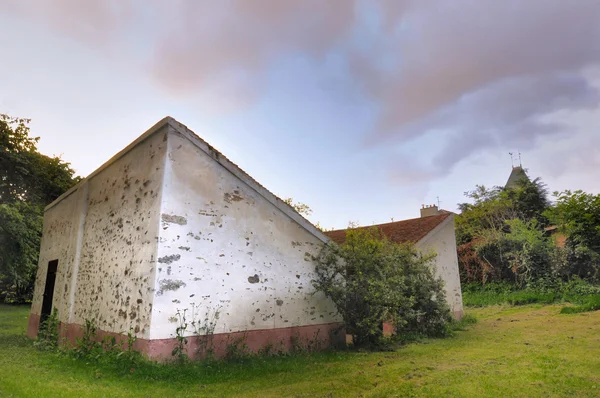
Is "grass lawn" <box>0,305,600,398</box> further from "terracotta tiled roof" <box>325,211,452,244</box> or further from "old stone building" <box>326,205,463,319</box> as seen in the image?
"terracotta tiled roof" <box>325,211,452,244</box>

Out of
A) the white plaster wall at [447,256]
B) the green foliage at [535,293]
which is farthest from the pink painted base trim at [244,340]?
the green foliage at [535,293]

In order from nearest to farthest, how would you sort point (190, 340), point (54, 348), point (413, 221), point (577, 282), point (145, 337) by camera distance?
point (145, 337) → point (190, 340) → point (54, 348) → point (413, 221) → point (577, 282)

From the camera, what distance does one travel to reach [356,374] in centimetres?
645

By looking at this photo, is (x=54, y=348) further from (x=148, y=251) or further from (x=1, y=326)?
(x=1, y=326)

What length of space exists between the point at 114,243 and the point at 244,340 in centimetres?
360

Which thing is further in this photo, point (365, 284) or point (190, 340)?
point (365, 284)

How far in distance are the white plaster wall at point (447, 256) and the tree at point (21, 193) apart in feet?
53.0

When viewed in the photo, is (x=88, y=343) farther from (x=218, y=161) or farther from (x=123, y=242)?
(x=218, y=161)

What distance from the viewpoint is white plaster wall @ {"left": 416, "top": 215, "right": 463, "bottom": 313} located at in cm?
1390

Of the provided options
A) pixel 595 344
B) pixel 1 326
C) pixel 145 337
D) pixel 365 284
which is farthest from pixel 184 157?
pixel 1 326

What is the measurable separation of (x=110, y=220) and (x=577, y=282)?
20725mm

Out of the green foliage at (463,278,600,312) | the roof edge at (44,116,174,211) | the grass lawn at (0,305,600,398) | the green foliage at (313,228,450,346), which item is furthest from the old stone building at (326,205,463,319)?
the roof edge at (44,116,174,211)

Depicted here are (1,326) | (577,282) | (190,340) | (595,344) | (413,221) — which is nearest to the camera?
(190,340)

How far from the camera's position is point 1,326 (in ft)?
47.9
